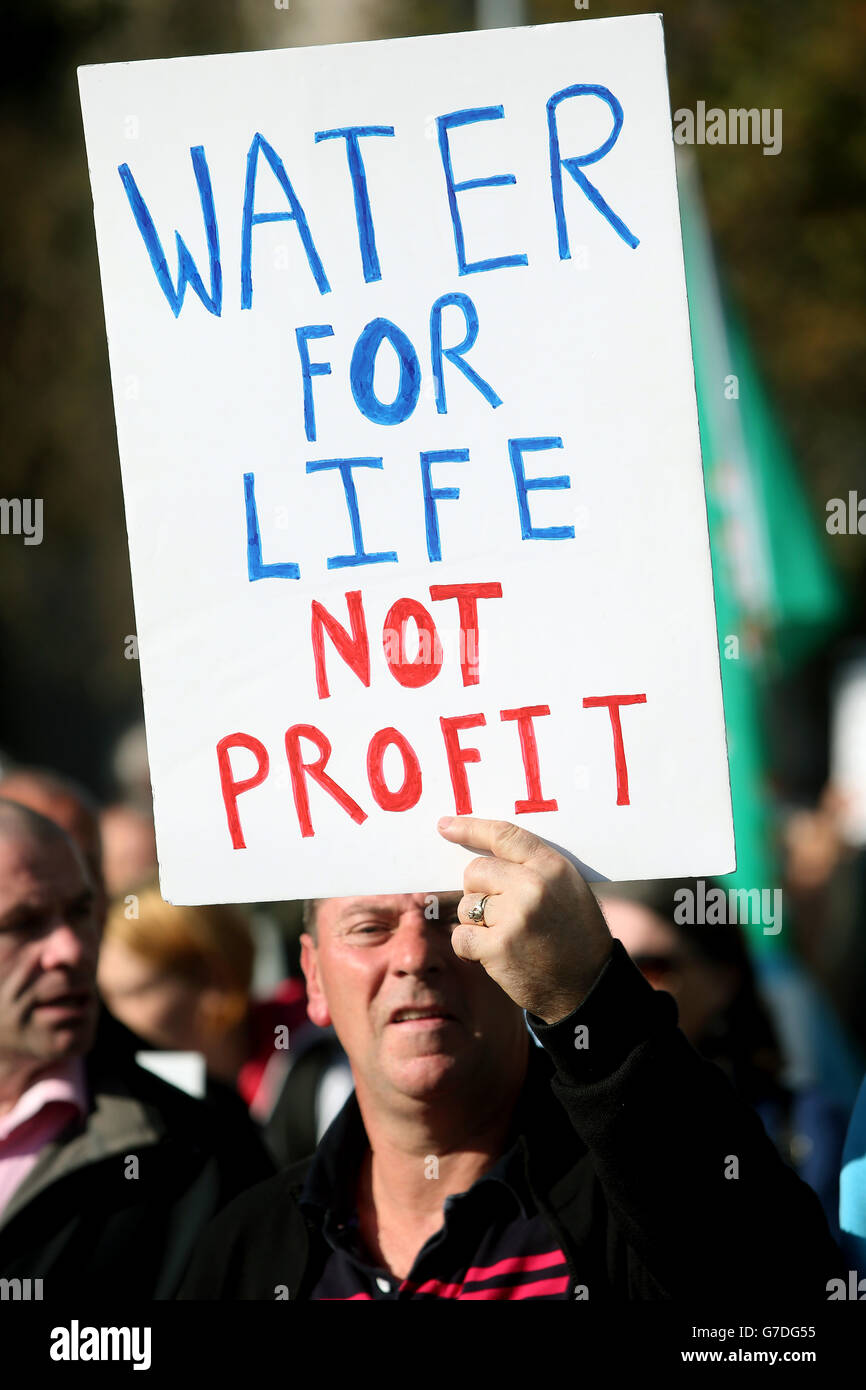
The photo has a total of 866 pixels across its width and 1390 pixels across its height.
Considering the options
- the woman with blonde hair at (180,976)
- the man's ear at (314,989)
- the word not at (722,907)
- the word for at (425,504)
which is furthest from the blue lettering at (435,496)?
the woman with blonde hair at (180,976)

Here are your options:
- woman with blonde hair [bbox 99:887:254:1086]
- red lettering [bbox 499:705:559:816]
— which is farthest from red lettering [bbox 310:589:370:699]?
woman with blonde hair [bbox 99:887:254:1086]

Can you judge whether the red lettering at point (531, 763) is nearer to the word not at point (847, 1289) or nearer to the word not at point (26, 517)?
the word not at point (847, 1289)

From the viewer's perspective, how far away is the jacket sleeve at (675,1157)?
1.67m

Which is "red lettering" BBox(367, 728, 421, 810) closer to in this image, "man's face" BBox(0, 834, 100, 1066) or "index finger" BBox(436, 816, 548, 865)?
"index finger" BBox(436, 816, 548, 865)

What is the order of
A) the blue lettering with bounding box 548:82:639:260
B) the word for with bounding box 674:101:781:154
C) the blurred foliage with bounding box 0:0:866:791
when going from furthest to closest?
the blurred foliage with bounding box 0:0:866:791, the word for with bounding box 674:101:781:154, the blue lettering with bounding box 548:82:639:260

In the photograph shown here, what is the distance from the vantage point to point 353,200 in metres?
1.79

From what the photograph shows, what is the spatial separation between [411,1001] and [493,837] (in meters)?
0.30

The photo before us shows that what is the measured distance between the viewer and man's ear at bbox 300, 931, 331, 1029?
205cm

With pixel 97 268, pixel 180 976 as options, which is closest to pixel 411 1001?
pixel 180 976

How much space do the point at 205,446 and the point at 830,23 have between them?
12498 mm

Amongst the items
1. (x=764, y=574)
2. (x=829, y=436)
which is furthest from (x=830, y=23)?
(x=764, y=574)

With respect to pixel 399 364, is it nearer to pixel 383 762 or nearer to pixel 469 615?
pixel 469 615

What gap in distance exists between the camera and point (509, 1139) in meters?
1.98
